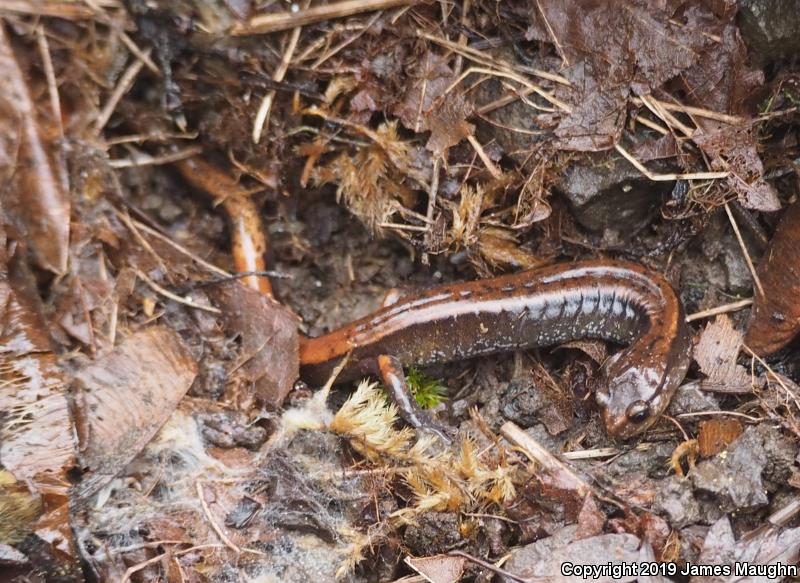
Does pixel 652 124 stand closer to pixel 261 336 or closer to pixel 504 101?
pixel 504 101

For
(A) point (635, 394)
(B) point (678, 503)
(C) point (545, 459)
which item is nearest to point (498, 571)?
(C) point (545, 459)

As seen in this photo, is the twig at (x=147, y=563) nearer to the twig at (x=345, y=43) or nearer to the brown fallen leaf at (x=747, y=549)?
the brown fallen leaf at (x=747, y=549)

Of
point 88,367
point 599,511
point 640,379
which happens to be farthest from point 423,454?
point 88,367

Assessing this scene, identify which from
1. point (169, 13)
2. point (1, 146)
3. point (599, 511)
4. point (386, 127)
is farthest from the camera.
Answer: point (386, 127)

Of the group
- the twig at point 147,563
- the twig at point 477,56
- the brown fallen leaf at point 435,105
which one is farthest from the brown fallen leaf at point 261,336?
the twig at point 477,56

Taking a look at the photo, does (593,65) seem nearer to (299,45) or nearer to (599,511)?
(299,45)

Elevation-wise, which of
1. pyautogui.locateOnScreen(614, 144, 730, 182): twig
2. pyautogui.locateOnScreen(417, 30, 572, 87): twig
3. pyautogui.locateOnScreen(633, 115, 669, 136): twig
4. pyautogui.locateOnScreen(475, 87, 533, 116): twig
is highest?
pyautogui.locateOnScreen(417, 30, 572, 87): twig

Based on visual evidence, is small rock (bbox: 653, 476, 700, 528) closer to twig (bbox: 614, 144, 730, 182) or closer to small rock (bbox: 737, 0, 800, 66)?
twig (bbox: 614, 144, 730, 182)
